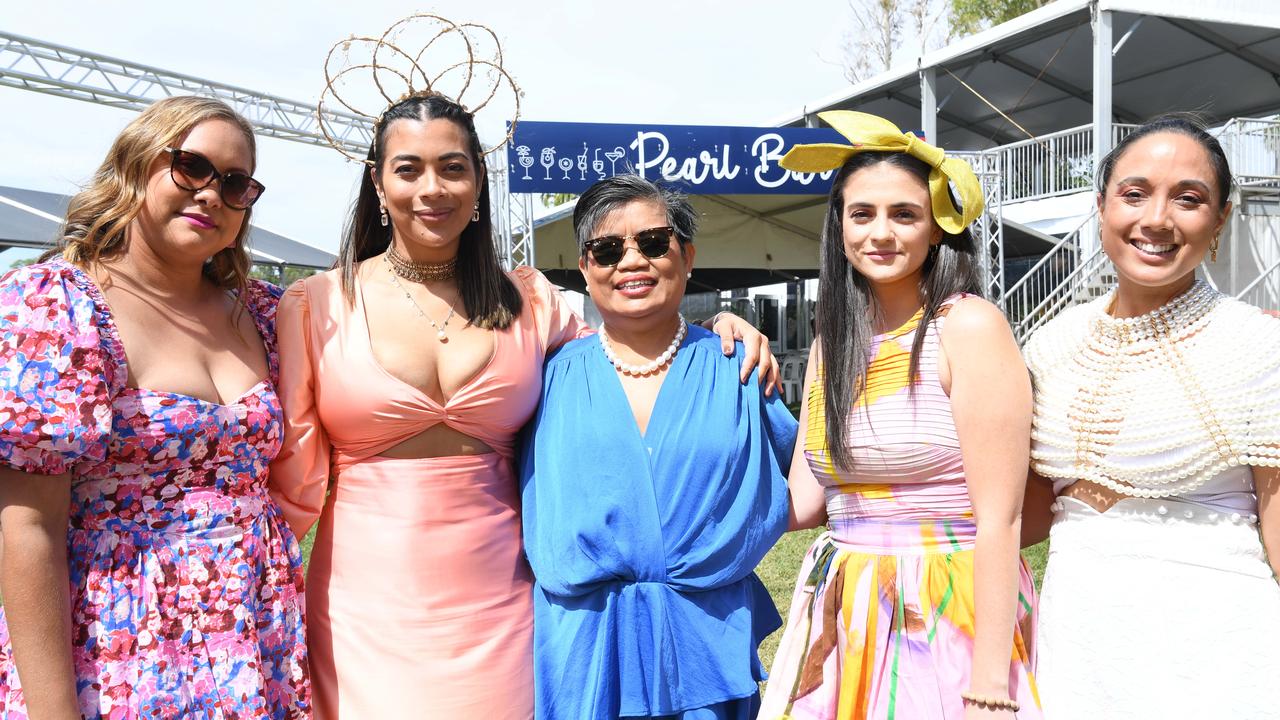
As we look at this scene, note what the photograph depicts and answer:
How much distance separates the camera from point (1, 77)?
10375 mm

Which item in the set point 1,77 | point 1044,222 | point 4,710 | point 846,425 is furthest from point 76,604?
point 1044,222

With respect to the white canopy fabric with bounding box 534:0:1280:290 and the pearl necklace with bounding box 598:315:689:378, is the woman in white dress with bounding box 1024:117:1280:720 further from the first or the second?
the white canopy fabric with bounding box 534:0:1280:290

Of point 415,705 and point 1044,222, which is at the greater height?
point 1044,222

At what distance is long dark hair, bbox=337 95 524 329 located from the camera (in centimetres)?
243

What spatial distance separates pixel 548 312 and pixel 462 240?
1.08 ft

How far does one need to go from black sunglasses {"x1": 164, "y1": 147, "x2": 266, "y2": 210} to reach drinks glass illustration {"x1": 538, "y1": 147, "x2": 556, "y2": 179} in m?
7.24

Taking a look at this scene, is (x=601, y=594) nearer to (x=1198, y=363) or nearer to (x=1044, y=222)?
(x=1198, y=363)

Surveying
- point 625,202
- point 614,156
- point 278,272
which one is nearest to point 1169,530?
point 625,202

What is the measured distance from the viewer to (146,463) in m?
1.85

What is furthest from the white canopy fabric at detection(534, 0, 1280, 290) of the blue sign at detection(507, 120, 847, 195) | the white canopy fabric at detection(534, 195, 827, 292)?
the blue sign at detection(507, 120, 847, 195)

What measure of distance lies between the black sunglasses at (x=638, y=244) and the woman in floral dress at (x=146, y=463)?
0.87 m

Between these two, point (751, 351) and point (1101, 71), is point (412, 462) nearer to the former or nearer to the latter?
point (751, 351)

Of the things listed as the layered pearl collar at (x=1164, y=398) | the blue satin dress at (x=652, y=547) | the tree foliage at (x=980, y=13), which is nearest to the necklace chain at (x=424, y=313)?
the blue satin dress at (x=652, y=547)

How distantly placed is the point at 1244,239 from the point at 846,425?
11620 millimetres
